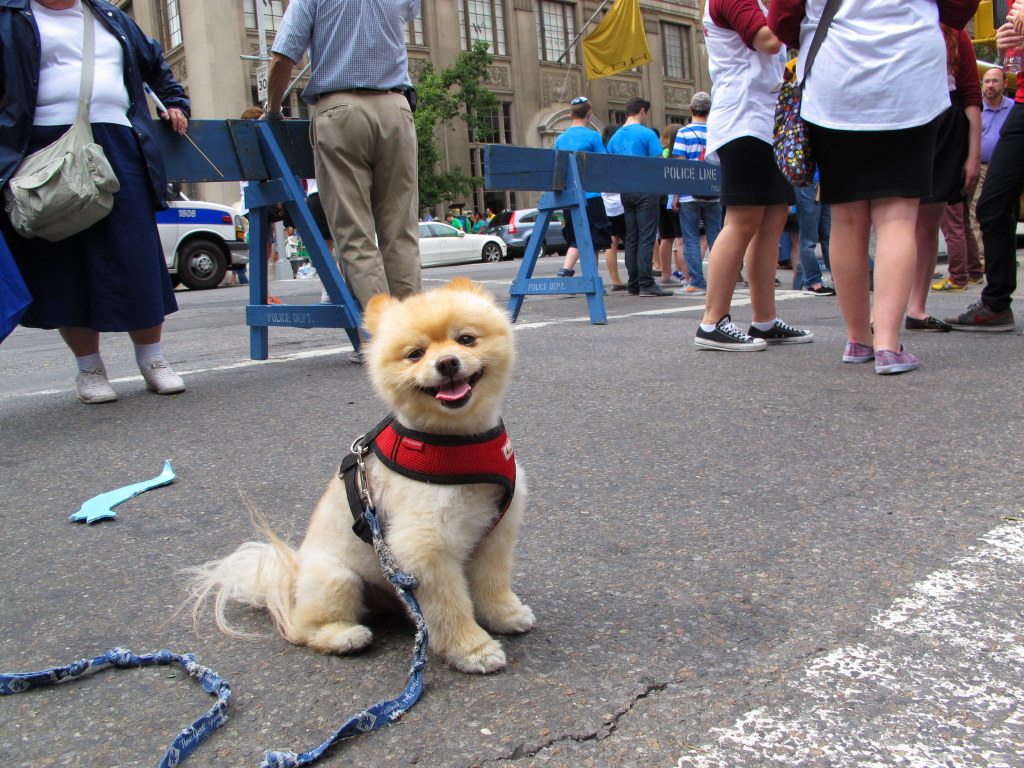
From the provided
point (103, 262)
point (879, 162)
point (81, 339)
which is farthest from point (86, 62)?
point (879, 162)

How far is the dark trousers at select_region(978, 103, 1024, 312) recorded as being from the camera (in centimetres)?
509

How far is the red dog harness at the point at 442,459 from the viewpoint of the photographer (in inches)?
67.6

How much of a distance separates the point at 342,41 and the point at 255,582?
12.2 ft

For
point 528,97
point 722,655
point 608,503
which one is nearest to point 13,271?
point 608,503

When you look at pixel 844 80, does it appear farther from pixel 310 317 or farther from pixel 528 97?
pixel 528 97

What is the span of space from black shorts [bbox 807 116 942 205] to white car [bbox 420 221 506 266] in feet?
72.5

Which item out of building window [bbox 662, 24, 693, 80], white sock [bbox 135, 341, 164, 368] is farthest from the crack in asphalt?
building window [bbox 662, 24, 693, 80]

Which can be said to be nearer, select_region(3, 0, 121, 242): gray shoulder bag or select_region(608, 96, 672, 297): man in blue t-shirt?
select_region(3, 0, 121, 242): gray shoulder bag

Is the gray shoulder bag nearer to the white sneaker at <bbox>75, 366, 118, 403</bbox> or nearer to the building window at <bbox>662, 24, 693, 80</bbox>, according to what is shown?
the white sneaker at <bbox>75, 366, 118, 403</bbox>

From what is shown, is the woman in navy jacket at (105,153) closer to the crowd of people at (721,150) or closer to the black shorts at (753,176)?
the crowd of people at (721,150)

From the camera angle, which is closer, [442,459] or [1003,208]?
[442,459]

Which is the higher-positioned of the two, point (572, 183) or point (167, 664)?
point (572, 183)

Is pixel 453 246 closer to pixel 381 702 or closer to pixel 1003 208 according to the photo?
pixel 1003 208

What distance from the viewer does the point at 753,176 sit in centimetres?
491
